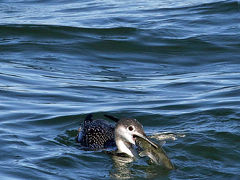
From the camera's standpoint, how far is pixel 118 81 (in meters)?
13.4

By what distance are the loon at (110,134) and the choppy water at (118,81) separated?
220 mm

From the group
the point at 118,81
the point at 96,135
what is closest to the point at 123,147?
the point at 96,135

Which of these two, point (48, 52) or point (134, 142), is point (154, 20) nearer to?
point (48, 52)

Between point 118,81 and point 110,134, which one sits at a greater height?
point 118,81

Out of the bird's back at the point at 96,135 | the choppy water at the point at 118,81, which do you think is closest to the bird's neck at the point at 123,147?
the choppy water at the point at 118,81

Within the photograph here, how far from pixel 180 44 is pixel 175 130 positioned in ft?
21.1

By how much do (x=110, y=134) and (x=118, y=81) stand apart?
3551mm

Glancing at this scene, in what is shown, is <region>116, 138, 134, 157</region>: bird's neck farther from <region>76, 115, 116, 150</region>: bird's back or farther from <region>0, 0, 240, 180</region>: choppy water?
<region>76, 115, 116, 150</region>: bird's back

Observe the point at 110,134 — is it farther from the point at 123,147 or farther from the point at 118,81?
the point at 118,81

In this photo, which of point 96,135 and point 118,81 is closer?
point 96,135

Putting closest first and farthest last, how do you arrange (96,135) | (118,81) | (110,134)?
1. (96,135)
2. (110,134)
3. (118,81)

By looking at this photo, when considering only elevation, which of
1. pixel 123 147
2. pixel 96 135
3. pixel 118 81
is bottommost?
pixel 123 147

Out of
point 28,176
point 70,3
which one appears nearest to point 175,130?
point 28,176

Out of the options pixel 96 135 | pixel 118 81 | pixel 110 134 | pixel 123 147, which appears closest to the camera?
pixel 123 147
